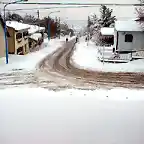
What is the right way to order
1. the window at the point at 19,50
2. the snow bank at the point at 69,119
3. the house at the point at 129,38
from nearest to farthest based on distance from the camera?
the snow bank at the point at 69,119
the house at the point at 129,38
the window at the point at 19,50

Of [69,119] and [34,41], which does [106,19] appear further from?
[69,119]

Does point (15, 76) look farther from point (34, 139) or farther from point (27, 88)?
point (34, 139)

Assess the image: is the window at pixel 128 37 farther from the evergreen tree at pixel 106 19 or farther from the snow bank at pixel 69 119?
the evergreen tree at pixel 106 19

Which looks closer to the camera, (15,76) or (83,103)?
(83,103)

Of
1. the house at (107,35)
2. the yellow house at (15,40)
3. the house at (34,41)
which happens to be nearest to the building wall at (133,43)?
the house at (107,35)

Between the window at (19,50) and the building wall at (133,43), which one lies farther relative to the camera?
the window at (19,50)

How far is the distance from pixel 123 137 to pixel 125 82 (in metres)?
2.40

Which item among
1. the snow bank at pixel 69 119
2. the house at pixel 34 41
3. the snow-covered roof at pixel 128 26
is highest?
the snow-covered roof at pixel 128 26

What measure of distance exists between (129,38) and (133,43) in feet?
0.51

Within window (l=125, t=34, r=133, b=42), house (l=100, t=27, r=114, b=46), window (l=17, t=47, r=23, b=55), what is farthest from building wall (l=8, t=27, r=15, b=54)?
house (l=100, t=27, r=114, b=46)

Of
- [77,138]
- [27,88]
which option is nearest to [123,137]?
[77,138]

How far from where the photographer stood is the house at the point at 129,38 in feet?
24.0

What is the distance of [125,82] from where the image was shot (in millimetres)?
4539

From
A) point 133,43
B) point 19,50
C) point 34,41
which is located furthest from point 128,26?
point 34,41
